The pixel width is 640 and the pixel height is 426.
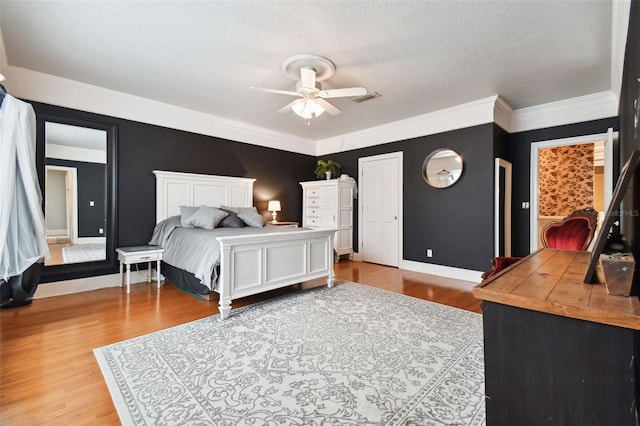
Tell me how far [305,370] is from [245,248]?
1416mm

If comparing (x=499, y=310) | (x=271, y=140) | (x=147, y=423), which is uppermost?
(x=271, y=140)

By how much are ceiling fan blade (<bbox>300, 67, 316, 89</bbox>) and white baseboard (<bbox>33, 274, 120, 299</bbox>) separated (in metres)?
3.62

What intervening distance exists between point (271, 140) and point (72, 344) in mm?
4403

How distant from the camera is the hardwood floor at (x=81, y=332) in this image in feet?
5.19

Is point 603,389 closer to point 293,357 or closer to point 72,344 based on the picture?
point 293,357

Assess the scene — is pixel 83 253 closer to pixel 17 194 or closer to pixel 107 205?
pixel 107 205

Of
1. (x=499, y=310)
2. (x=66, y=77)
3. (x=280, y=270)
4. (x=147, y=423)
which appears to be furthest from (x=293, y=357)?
(x=66, y=77)

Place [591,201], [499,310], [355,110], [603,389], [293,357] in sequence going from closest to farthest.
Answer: [603,389] < [499,310] < [293,357] < [355,110] < [591,201]

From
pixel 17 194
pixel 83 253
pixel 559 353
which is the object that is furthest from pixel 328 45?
pixel 83 253

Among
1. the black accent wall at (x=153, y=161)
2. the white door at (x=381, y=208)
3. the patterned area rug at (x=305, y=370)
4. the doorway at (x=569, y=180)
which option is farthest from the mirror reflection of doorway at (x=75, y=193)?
the doorway at (x=569, y=180)

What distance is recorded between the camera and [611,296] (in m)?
0.92

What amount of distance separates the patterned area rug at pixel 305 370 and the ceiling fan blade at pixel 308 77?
2.43 metres

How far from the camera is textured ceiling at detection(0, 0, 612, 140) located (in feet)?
7.42

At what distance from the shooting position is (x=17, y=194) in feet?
5.08
